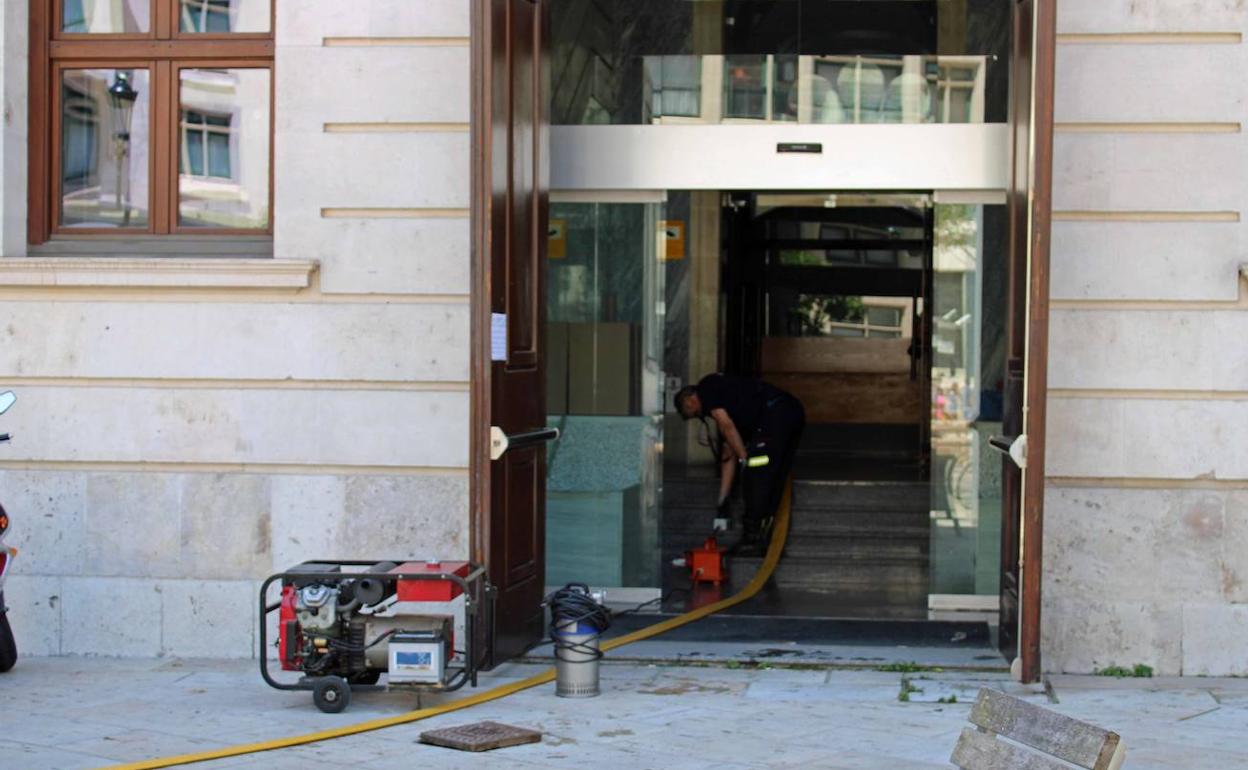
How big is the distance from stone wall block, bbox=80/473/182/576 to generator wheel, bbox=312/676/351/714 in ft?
6.41

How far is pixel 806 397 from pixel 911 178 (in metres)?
9.60

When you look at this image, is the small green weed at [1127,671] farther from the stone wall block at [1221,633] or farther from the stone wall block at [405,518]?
the stone wall block at [405,518]

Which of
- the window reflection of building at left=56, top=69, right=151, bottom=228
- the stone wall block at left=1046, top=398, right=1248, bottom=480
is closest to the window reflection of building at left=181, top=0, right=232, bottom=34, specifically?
the window reflection of building at left=56, top=69, right=151, bottom=228

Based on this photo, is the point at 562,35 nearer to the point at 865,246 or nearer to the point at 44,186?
the point at 44,186

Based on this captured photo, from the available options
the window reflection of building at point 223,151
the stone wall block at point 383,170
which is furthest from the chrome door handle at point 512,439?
the window reflection of building at point 223,151

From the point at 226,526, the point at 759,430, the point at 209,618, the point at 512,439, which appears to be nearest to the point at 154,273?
the point at 226,526

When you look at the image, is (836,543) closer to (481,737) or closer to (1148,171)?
(1148,171)

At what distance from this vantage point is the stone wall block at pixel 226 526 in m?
9.23

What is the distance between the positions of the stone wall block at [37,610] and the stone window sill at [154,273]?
1.68 metres

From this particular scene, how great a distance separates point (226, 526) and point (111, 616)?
2.71ft

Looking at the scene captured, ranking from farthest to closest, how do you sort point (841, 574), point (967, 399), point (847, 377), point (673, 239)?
point (847, 377) → point (841, 574) → point (673, 239) → point (967, 399)

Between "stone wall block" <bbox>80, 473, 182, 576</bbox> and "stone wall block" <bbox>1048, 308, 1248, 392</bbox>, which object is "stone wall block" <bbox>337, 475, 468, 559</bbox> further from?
"stone wall block" <bbox>1048, 308, 1248, 392</bbox>

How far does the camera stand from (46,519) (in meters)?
9.33

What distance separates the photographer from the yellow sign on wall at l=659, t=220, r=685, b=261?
11378mm
